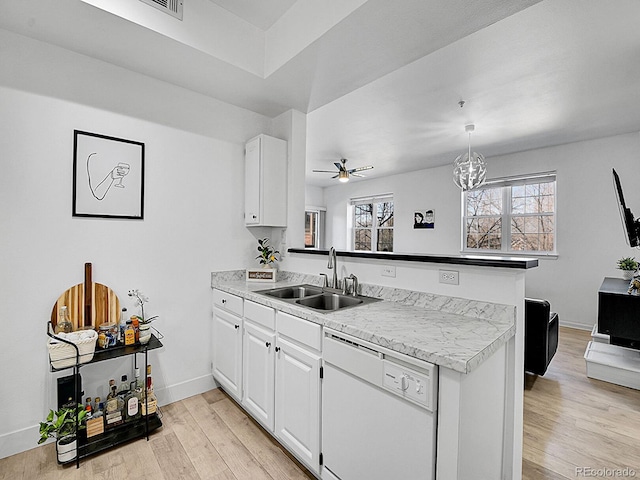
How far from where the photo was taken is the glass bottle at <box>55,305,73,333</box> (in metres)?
1.87

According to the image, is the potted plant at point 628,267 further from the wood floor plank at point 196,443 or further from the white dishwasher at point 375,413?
the wood floor plank at point 196,443

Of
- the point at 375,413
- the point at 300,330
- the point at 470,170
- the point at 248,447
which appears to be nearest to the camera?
the point at 375,413

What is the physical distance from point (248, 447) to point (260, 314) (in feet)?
2.64

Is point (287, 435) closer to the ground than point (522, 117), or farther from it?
closer to the ground

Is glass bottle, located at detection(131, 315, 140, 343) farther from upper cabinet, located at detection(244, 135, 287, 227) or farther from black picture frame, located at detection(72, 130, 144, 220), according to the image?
upper cabinet, located at detection(244, 135, 287, 227)

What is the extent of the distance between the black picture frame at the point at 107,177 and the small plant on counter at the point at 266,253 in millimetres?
1014

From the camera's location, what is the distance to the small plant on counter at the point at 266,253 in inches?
110

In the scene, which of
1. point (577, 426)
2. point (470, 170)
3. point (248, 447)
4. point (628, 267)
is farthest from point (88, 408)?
point (628, 267)

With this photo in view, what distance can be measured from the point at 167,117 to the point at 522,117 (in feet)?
12.2

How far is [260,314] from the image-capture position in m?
1.99

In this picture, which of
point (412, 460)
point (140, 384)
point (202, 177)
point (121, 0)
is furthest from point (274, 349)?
point (121, 0)

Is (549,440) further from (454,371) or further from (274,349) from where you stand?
(274,349)

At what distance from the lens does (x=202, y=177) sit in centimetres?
259

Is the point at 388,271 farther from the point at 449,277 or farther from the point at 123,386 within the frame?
the point at 123,386
